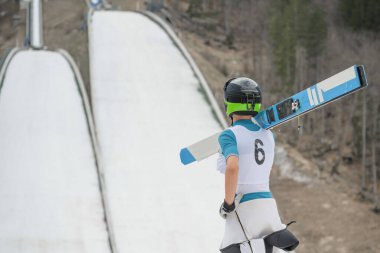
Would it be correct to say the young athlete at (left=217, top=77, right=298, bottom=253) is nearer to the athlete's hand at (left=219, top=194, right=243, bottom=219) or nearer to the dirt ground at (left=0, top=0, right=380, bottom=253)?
the athlete's hand at (left=219, top=194, right=243, bottom=219)

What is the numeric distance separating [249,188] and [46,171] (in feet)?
32.1

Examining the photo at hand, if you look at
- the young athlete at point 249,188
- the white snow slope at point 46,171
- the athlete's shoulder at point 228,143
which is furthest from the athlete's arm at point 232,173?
the white snow slope at point 46,171

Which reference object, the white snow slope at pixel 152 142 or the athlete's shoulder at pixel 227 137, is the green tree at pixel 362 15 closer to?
the white snow slope at pixel 152 142

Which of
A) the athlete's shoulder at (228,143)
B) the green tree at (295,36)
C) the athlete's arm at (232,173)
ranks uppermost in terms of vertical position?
the athlete's shoulder at (228,143)

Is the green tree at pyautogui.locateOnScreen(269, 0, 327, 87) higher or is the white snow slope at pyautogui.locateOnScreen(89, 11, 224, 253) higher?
the white snow slope at pyautogui.locateOnScreen(89, 11, 224, 253)

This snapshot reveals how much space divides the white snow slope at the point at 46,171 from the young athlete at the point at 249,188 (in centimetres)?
673

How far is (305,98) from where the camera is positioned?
325cm

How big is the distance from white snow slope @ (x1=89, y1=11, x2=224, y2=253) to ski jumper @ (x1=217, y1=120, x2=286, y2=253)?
6827mm

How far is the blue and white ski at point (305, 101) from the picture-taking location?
2.90 m

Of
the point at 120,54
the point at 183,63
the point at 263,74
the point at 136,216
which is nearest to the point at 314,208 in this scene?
the point at 183,63

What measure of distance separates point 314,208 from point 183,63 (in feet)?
19.8

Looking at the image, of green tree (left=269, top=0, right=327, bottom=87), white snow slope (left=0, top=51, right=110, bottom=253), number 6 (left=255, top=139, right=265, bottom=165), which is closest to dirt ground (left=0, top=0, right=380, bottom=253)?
green tree (left=269, top=0, right=327, bottom=87)

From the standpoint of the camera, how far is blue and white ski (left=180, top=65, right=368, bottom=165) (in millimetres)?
2900

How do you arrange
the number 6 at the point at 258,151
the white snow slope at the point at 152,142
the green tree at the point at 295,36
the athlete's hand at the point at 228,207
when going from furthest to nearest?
the green tree at the point at 295,36 < the white snow slope at the point at 152,142 < the number 6 at the point at 258,151 < the athlete's hand at the point at 228,207
